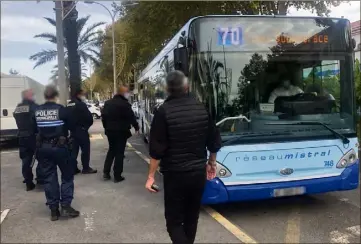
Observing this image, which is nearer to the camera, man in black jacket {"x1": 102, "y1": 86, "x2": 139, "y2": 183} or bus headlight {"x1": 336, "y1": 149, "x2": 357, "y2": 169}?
man in black jacket {"x1": 102, "y1": 86, "x2": 139, "y2": 183}

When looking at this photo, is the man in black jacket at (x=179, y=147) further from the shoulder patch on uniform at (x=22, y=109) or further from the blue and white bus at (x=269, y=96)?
the blue and white bus at (x=269, y=96)

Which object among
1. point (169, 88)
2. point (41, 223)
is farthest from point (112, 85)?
point (41, 223)

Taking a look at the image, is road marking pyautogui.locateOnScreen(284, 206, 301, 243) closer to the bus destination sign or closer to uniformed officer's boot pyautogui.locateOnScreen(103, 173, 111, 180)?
the bus destination sign

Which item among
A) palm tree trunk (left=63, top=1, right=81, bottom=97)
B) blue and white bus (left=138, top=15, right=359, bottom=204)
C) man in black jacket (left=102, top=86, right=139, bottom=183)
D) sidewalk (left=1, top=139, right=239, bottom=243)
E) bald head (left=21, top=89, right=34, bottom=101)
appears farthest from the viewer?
blue and white bus (left=138, top=15, right=359, bottom=204)

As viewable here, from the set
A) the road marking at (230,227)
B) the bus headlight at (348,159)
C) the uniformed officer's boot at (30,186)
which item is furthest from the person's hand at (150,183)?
the uniformed officer's boot at (30,186)

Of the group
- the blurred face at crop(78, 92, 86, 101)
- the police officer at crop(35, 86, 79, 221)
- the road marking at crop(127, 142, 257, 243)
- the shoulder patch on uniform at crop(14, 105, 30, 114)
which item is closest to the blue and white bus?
the road marking at crop(127, 142, 257, 243)

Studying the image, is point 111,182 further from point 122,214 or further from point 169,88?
point 169,88

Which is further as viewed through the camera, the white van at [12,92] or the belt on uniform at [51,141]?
the belt on uniform at [51,141]

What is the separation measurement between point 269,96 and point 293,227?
1578 millimetres

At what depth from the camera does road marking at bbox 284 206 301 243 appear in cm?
413

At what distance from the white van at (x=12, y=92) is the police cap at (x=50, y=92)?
0.02m

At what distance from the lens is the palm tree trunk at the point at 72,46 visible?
1.69 meters

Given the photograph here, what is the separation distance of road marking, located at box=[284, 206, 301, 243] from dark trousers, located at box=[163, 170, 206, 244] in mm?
1537

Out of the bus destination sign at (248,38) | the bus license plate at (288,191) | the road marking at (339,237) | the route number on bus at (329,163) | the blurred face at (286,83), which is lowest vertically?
the road marking at (339,237)
